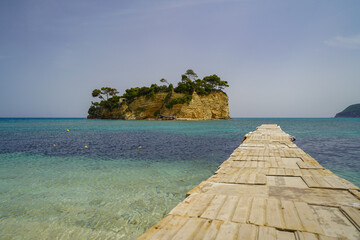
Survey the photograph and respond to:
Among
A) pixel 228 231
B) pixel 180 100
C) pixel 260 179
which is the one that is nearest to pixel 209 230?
pixel 228 231

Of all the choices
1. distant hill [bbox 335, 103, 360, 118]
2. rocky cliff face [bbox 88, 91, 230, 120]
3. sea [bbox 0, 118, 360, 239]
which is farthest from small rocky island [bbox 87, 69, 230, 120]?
distant hill [bbox 335, 103, 360, 118]

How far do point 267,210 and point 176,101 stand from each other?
2599 inches

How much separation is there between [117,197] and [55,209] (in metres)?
1.65

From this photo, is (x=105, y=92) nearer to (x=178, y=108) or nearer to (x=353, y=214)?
(x=178, y=108)

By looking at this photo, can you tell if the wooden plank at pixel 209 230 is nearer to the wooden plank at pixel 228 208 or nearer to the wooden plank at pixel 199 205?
the wooden plank at pixel 228 208

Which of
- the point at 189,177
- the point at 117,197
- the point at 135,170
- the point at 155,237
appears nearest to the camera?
the point at 155,237

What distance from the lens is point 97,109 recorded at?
301 feet

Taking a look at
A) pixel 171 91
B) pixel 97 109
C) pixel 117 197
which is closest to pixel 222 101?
pixel 171 91

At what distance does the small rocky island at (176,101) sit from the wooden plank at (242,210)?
6444 centimetres

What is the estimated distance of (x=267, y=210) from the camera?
2.87m

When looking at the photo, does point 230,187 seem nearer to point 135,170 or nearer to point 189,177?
point 189,177

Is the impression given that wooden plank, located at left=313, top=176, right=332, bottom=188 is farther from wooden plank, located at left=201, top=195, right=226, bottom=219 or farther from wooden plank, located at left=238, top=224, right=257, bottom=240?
wooden plank, located at left=238, top=224, right=257, bottom=240

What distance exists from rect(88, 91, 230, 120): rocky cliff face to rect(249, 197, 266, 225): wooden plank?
64.5 meters

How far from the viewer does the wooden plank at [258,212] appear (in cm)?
254
